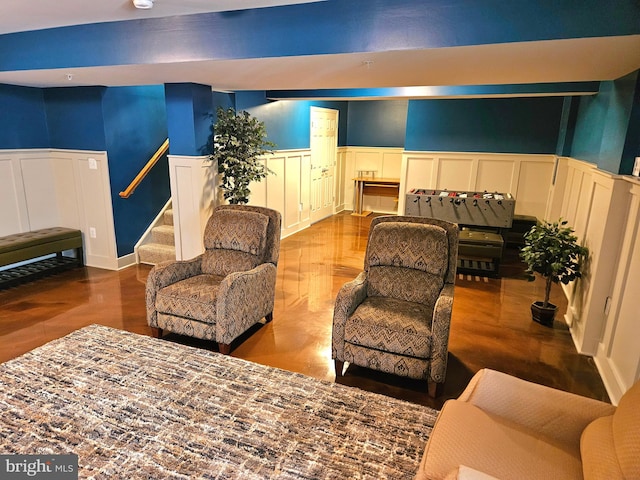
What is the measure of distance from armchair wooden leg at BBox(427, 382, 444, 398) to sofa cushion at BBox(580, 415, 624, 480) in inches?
39.0

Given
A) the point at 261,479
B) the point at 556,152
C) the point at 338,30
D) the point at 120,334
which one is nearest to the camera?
the point at 261,479

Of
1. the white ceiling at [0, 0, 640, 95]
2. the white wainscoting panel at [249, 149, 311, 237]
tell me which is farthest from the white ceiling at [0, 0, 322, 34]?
the white wainscoting panel at [249, 149, 311, 237]

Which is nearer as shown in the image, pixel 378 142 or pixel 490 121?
pixel 490 121

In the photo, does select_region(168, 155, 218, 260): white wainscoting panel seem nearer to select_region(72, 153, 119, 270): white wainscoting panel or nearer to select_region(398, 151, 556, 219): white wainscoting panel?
select_region(72, 153, 119, 270): white wainscoting panel

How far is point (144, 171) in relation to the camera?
465 cm

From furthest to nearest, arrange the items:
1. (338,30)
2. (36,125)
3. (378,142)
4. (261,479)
→ (378,142) < (36,125) < (338,30) < (261,479)

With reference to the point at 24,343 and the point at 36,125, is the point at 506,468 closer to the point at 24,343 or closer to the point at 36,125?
the point at 24,343

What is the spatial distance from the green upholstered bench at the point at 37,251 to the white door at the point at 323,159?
3727 mm

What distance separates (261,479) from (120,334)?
1.89 meters

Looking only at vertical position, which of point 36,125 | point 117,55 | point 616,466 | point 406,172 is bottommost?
point 616,466

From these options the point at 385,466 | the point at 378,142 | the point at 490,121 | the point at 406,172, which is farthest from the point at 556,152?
the point at 385,466

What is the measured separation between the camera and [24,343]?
119 inches

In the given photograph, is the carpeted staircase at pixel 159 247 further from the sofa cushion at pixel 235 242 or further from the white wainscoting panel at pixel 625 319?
the white wainscoting panel at pixel 625 319

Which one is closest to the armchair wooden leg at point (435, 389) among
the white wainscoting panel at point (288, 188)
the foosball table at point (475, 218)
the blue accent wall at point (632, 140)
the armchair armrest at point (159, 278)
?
the blue accent wall at point (632, 140)
